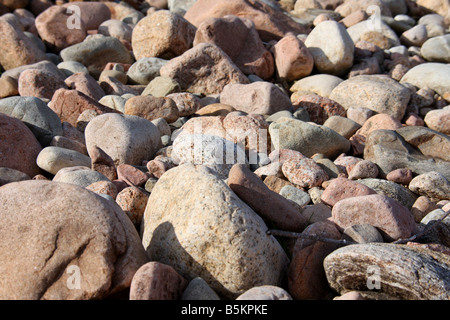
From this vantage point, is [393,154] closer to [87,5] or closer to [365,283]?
[365,283]

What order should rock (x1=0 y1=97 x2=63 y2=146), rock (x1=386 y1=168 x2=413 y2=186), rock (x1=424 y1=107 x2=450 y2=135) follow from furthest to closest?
rock (x1=424 y1=107 x2=450 y2=135), rock (x1=0 y1=97 x2=63 y2=146), rock (x1=386 y1=168 x2=413 y2=186)

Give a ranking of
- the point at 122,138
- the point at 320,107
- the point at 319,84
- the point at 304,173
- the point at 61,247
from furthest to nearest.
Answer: the point at 319,84
the point at 320,107
the point at 122,138
the point at 304,173
the point at 61,247

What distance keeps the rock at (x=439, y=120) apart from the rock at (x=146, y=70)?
431cm

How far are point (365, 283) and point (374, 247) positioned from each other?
23cm

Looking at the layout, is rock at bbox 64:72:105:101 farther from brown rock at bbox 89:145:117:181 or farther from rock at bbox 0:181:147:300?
rock at bbox 0:181:147:300

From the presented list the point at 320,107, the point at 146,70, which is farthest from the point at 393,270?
the point at 146,70

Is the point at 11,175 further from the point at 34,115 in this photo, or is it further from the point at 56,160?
the point at 34,115

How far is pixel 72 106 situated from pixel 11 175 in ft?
6.78

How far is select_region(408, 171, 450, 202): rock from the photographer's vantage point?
4.53 metres

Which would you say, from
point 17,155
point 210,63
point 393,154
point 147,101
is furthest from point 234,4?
point 17,155

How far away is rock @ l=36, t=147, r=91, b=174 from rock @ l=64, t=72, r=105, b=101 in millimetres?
2192

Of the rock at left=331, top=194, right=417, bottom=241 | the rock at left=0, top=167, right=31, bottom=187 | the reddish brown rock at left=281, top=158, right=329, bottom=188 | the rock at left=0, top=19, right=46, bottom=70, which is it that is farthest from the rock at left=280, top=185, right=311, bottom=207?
the rock at left=0, top=19, right=46, bottom=70

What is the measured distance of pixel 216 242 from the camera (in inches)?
112

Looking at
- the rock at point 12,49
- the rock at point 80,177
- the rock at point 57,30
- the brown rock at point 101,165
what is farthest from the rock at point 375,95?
the rock at point 57,30
